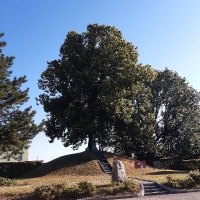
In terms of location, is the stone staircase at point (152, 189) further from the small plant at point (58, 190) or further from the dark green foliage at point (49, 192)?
the dark green foliage at point (49, 192)

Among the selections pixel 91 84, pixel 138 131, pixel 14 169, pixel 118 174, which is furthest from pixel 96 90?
pixel 118 174

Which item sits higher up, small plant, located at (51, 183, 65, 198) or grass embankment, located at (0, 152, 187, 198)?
grass embankment, located at (0, 152, 187, 198)

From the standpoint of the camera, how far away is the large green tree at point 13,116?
2150cm

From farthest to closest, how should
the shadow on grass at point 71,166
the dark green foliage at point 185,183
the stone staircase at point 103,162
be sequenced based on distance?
the stone staircase at point 103,162 < the shadow on grass at point 71,166 < the dark green foliage at point 185,183

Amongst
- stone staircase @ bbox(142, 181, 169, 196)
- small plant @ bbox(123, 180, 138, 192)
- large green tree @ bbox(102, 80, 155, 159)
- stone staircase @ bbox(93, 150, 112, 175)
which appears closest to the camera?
small plant @ bbox(123, 180, 138, 192)

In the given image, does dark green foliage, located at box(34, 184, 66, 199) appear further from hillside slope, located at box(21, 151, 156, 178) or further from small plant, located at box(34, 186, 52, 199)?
hillside slope, located at box(21, 151, 156, 178)

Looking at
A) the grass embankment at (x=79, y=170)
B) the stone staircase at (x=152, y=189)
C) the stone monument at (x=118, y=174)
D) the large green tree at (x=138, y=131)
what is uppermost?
the large green tree at (x=138, y=131)

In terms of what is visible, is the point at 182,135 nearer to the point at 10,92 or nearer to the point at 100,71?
the point at 100,71

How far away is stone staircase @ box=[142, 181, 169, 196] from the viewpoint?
18600 mm

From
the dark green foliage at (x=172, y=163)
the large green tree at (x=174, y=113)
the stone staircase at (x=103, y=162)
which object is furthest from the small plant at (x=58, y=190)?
the large green tree at (x=174, y=113)

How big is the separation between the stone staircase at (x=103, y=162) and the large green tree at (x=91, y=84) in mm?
2254

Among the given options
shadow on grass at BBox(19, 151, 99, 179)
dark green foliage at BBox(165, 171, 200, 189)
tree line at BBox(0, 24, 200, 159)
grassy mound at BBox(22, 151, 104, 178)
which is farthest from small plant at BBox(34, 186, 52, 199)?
tree line at BBox(0, 24, 200, 159)

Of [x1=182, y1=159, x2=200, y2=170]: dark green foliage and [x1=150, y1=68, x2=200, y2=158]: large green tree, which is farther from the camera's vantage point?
[x1=150, y1=68, x2=200, y2=158]: large green tree

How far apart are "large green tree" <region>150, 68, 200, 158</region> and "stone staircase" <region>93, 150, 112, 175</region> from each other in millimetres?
14153
